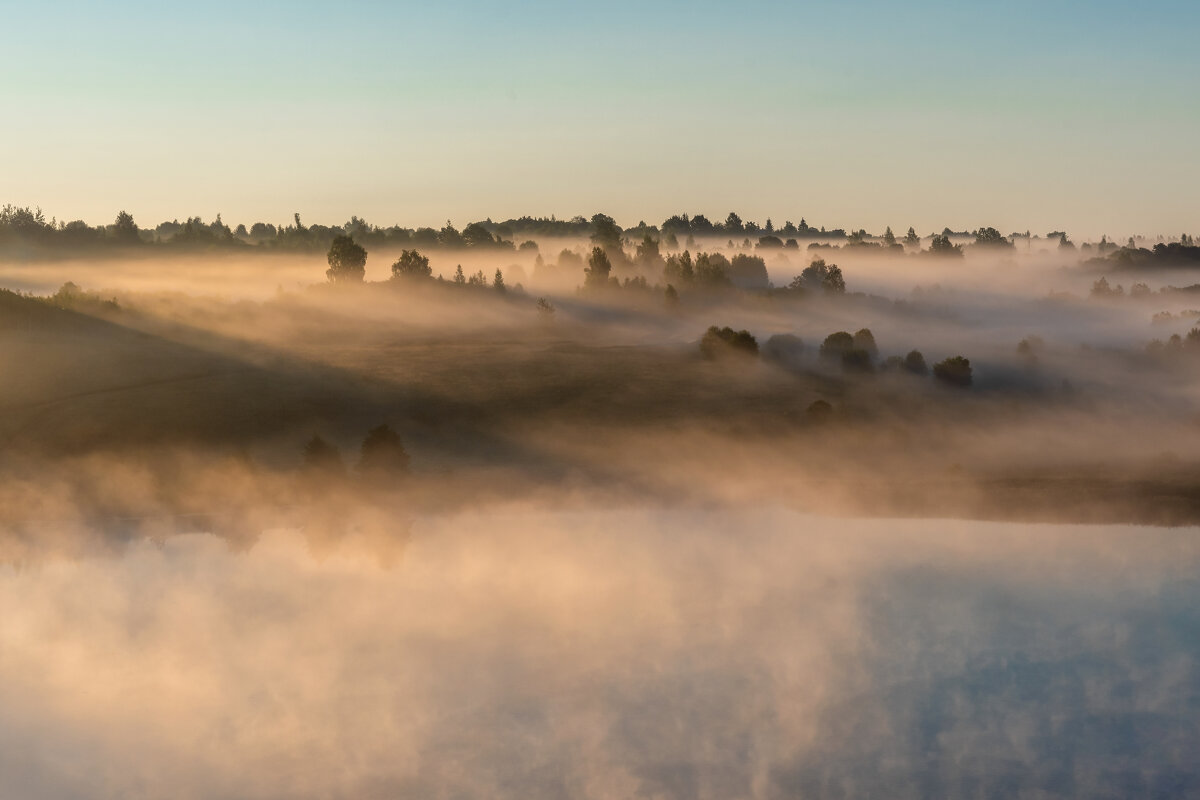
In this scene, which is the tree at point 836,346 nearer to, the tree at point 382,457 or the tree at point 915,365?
the tree at point 915,365

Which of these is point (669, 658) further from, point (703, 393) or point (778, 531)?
point (703, 393)

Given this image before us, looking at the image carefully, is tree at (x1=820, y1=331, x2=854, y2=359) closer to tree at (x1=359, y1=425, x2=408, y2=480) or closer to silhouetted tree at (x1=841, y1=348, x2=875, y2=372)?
silhouetted tree at (x1=841, y1=348, x2=875, y2=372)

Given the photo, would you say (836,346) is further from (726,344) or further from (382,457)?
(382,457)

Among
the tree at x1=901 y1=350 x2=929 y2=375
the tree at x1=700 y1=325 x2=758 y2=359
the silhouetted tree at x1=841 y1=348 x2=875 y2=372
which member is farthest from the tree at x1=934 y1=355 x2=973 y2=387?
the tree at x1=700 y1=325 x2=758 y2=359

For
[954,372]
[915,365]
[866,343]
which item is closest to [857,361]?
[915,365]

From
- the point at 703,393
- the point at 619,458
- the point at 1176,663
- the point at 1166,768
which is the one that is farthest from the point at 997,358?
the point at 1166,768

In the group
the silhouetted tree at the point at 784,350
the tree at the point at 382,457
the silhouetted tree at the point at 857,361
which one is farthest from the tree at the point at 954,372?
the tree at the point at 382,457
